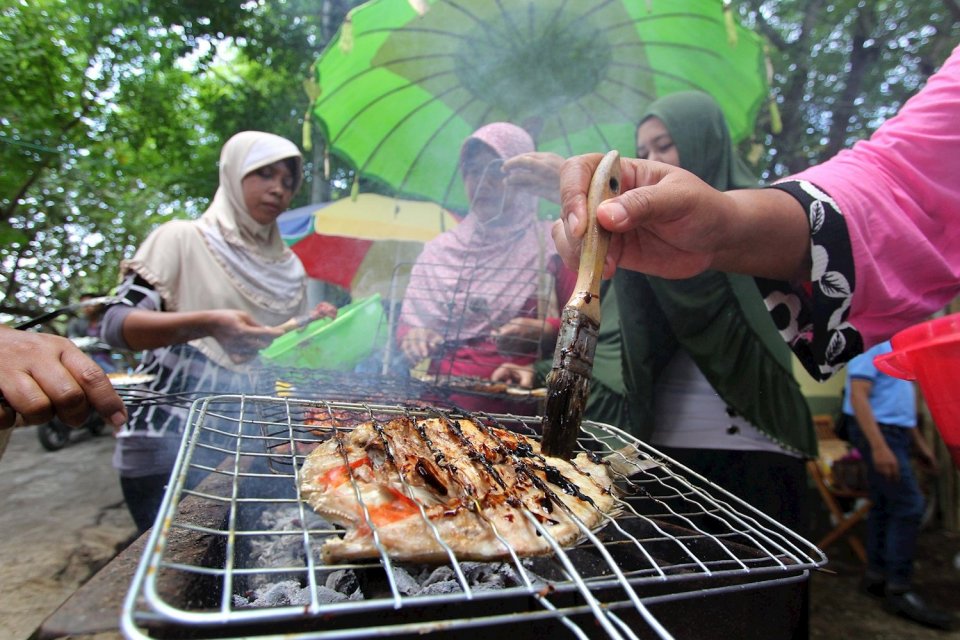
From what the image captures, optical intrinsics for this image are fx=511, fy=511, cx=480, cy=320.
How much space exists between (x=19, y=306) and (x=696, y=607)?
1049 centimetres

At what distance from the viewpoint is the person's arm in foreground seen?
150cm

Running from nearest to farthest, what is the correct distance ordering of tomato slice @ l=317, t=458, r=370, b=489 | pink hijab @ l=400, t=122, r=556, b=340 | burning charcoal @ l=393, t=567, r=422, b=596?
1. tomato slice @ l=317, t=458, r=370, b=489
2. burning charcoal @ l=393, t=567, r=422, b=596
3. pink hijab @ l=400, t=122, r=556, b=340

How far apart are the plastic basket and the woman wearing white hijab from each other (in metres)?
0.10

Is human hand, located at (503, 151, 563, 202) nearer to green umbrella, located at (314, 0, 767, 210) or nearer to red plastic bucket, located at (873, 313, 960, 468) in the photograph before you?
red plastic bucket, located at (873, 313, 960, 468)

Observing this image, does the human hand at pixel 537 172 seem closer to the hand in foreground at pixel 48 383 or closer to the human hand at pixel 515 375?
the human hand at pixel 515 375

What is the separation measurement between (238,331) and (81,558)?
10.5ft

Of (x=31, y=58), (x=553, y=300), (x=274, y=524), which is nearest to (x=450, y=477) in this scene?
(x=274, y=524)

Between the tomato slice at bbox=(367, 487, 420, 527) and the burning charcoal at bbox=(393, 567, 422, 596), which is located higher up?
the tomato slice at bbox=(367, 487, 420, 527)

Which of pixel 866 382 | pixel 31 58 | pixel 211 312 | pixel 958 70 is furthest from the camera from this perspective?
pixel 31 58

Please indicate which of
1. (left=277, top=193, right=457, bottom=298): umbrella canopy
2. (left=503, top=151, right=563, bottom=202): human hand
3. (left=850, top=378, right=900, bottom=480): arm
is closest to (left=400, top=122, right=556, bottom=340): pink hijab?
(left=503, top=151, right=563, bottom=202): human hand

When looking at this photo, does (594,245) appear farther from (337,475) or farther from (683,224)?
(337,475)

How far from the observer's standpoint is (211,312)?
110 inches

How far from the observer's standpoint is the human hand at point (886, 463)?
182 inches

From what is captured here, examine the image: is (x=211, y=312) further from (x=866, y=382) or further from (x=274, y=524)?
(x=866, y=382)
